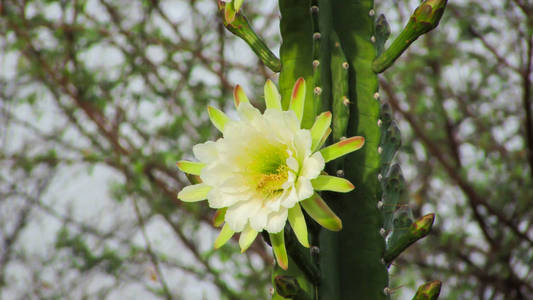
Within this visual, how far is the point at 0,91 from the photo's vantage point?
4.27 meters

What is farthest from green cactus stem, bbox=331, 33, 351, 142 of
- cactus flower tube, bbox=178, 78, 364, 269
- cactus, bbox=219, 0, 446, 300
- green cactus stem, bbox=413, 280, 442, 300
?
green cactus stem, bbox=413, 280, 442, 300

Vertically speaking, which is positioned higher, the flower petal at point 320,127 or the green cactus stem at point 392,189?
the flower petal at point 320,127

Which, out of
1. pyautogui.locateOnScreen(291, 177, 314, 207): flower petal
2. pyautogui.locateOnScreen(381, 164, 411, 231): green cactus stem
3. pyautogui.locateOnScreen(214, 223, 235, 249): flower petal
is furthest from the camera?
pyautogui.locateOnScreen(381, 164, 411, 231): green cactus stem

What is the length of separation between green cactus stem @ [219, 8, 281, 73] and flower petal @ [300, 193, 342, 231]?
39 centimetres

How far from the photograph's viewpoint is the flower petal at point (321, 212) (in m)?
1.11

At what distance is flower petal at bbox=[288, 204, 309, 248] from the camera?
1.11 metres

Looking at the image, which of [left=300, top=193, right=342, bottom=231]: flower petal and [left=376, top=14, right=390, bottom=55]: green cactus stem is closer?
[left=300, top=193, right=342, bottom=231]: flower petal

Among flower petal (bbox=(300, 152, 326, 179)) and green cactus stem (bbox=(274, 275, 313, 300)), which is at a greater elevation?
flower petal (bbox=(300, 152, 326, 179))

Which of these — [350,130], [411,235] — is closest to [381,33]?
[350,130]

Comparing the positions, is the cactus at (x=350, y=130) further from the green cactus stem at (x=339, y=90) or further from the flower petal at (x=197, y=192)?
the flower petal at (x=197, y=192)

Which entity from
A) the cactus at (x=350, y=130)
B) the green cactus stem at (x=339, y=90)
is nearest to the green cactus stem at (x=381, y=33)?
the cactus at (x=350, y=130)

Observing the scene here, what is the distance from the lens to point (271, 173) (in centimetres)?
119

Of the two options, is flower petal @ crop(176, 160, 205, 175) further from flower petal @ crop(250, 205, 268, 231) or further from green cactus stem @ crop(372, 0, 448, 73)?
green cactus stem @ crop(372, 0, 448, 73)

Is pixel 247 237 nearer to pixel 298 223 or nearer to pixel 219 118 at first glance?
pixel 298 223
